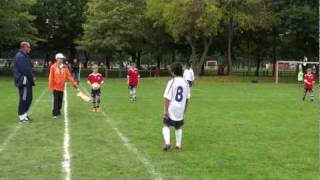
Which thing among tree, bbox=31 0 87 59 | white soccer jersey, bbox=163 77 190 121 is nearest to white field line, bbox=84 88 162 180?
white soccer jersey, bbox=163 77 190 121

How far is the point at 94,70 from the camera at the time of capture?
20359mm

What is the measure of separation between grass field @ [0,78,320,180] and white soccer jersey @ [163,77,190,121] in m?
0.72

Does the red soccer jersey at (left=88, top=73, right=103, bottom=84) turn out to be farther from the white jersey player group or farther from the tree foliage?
the tree foliage

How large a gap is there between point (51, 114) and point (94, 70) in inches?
96.0

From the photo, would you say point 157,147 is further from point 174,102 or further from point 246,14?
point 246,14

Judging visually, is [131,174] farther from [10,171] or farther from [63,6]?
[63,6]

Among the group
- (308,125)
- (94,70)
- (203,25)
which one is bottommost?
(308,125)

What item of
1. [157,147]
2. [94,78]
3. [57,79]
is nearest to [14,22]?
[94,78]

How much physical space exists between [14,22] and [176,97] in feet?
154

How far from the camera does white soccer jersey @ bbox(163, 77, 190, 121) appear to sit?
1140 centimetres

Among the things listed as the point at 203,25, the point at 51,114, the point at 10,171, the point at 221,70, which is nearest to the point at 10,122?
the point at 51,114

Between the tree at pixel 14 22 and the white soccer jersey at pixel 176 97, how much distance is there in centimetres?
4572

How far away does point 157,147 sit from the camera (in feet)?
38.8

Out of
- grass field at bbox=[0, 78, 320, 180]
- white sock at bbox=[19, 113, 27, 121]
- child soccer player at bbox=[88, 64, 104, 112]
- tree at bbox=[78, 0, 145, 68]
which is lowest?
grass field at bbox=[0, 78, 320, 180]
